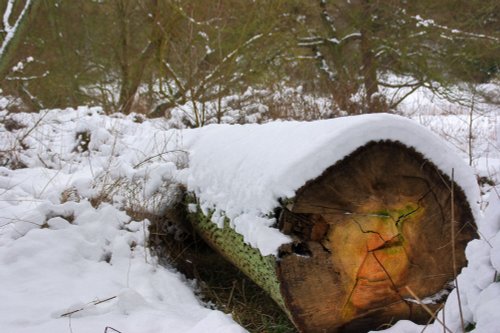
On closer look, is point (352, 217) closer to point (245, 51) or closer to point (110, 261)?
point (110, 261)

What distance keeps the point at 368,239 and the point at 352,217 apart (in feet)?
0.41

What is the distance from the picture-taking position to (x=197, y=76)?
6.27 meters

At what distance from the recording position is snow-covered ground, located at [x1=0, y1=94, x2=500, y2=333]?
0.96 metres

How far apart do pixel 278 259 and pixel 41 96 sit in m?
9.16

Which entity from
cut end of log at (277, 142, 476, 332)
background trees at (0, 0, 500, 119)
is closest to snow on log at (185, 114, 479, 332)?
cut end of log at (277, 142, 476, 332)

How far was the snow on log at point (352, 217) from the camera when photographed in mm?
1542

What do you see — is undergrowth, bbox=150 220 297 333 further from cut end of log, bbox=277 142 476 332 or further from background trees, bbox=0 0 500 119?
background trees, bbox=0 0 500 119

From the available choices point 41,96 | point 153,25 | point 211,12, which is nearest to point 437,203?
point 211,12

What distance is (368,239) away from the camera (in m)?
1.66

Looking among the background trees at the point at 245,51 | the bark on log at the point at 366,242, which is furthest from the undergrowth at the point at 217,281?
the background trees at the point at 245,51

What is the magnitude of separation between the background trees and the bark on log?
435 centimetres

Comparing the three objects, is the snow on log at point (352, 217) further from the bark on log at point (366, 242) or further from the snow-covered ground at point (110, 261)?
the snow-covered ground at point (110, 261)

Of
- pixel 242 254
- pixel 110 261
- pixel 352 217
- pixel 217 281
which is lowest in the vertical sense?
pixel 217 281

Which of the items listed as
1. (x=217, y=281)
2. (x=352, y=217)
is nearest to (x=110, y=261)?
(x=217, y=281)
